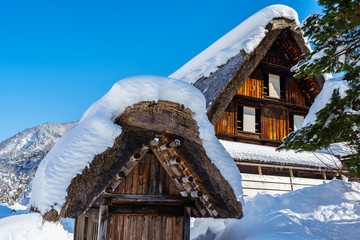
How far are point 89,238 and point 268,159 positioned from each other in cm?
666

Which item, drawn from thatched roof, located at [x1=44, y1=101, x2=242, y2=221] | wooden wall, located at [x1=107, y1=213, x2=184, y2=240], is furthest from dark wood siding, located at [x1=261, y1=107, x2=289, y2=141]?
thatched roof, located at [x1=44, y1=101, x2=242, y2=221]

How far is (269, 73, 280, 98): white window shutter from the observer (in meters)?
12.1

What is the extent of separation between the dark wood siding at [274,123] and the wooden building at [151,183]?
7.25m

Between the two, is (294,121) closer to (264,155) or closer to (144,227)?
(264,155)

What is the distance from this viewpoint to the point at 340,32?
16.0 feet

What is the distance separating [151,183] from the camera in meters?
4.80

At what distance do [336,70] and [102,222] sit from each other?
4.51 meters

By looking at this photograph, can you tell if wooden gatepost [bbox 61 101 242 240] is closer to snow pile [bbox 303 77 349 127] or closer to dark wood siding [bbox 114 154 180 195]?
dark wood siding [bbox 114 154 180 195]

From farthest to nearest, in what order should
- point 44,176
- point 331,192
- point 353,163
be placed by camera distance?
1. point 331,192
2. point 353,163
3. point 44,176

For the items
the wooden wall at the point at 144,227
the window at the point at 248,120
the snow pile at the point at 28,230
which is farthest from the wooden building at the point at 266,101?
the snow pile at the point at 28,230

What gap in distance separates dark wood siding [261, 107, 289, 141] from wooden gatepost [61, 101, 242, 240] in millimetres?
7245

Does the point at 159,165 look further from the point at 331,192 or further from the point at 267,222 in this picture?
the point at 331,192

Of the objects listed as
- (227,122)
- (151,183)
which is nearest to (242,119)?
(227,122)

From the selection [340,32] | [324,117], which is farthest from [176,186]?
[340,32]
